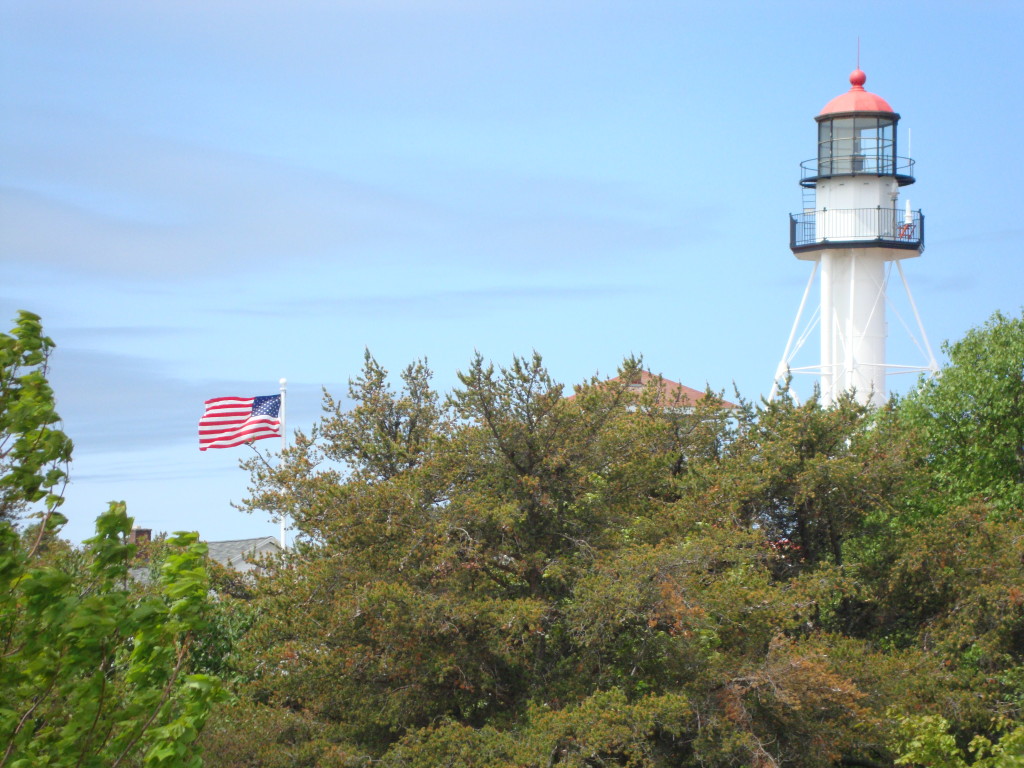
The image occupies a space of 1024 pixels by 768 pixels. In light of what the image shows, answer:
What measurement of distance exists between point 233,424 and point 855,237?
22.0m

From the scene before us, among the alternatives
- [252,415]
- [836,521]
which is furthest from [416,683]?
[252,415]

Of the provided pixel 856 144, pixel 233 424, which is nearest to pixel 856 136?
pixel 856 144

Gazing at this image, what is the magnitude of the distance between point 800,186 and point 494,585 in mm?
26024

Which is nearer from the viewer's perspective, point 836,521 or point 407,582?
point 407,582

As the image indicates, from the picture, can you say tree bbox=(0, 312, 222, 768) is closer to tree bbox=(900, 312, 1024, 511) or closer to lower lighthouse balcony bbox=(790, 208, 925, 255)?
tree bbox=(900, 312, 1024, 511)

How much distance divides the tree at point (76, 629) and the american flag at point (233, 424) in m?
23.5

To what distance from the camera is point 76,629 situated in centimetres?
663

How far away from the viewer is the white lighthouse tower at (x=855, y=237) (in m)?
41.1

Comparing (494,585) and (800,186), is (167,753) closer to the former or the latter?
(494,585)

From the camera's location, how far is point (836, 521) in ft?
82.6

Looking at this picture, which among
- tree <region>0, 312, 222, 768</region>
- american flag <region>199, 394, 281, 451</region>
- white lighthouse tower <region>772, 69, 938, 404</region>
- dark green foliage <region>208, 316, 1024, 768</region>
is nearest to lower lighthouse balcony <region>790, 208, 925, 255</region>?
white lighthouse tower <region>772, 69, 938, 404</region>

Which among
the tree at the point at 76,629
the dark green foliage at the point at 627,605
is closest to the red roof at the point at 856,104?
the dark green foliage at the point at 627,605

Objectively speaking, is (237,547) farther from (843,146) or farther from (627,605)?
(627,605)

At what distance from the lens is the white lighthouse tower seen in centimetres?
4109
